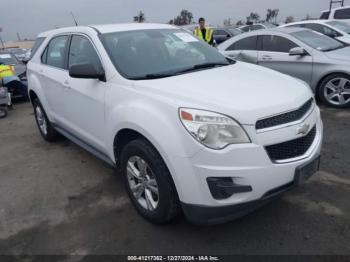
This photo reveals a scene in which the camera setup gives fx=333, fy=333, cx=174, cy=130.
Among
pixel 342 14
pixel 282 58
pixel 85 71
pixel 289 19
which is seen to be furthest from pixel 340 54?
pixel 289 19

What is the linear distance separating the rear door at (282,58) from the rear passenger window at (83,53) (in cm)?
437

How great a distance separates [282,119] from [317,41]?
503 centimetres

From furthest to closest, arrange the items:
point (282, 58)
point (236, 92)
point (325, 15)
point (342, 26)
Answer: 1. point (325, 15)
2. point (342, 26)
3. point (282, 58)
4. point (236, 92)

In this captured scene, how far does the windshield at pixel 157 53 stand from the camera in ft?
10.7

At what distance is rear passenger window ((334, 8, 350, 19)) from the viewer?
1375cm

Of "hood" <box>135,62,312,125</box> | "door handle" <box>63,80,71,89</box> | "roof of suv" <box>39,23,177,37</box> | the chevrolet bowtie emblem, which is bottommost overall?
the chevrolet bowtie emblem

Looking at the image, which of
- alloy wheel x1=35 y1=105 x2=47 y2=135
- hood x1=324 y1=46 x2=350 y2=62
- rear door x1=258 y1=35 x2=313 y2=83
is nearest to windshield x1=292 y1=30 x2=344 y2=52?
hood x1=324 y1=46 x2=350 y2=62

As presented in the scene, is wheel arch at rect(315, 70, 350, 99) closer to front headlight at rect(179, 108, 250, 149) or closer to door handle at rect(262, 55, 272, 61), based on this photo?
door handle at rect(262, 55, 272, 61)

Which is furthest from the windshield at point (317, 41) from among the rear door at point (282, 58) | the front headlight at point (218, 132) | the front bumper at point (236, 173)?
the front headlight at point (218, 132)

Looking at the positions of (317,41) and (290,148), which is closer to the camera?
(290,148)

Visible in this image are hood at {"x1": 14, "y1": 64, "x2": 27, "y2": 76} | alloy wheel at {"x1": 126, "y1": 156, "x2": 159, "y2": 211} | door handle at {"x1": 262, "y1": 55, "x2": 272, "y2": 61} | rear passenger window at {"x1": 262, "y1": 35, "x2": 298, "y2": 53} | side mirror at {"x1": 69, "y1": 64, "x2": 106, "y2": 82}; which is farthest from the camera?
hood at {"x1": 14, "y1": 64, "x2": 27, "y2": 76}

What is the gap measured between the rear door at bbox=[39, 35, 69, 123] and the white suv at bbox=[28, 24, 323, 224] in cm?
33

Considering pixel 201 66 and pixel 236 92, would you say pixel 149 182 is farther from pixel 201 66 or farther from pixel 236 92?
pixel 201 66

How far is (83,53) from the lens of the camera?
3.82m
